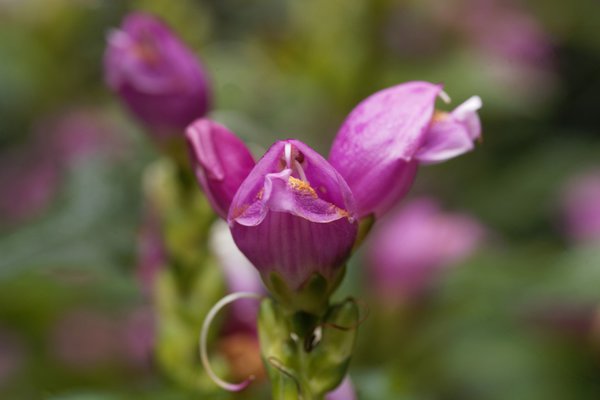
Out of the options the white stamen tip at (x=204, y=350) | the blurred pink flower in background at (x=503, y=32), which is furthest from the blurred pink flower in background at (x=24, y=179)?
the white stamen tip at (x=204, y=350)

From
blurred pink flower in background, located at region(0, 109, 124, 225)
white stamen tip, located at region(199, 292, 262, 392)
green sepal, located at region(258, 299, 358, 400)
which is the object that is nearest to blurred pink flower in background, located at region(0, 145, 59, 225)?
blurred pink flower in background, located at region(0, 109, 124, 225)

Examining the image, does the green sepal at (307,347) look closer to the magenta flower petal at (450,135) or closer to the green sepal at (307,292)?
the green sepal at (307,292)

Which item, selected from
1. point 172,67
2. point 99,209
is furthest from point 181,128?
point 99,209

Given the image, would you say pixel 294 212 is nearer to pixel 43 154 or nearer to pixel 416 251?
pixel 416 251

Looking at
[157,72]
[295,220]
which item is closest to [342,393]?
[295,220]

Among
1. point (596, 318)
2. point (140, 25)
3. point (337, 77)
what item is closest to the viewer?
point (140, 25)

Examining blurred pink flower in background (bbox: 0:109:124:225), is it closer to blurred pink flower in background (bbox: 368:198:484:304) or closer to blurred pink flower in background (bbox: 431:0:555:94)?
blurred pink flower in background (bbox: 368:198:484:304)

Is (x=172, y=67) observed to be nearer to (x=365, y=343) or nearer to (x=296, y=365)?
(x=296, y=365)
